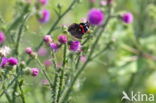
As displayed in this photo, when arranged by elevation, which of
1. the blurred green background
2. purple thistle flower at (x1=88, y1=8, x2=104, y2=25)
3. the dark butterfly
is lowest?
the dark butterfly

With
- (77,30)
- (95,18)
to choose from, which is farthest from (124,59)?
(77,30)

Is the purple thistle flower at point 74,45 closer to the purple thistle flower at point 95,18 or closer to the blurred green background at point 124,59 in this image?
the purple thistle flower at point 95,18

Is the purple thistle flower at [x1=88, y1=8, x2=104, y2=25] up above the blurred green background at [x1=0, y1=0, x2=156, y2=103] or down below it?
below

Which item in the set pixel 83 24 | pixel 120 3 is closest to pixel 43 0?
pixel 83 24

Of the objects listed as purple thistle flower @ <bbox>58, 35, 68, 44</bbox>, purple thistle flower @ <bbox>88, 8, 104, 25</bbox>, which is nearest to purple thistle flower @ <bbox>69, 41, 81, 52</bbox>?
purple thistle flower @ <bbox>58, 35, 68, 44</bbox>

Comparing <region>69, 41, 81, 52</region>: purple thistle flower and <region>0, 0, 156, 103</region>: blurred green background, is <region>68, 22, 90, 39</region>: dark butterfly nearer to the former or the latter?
<region>69, 41, 81, 52</region>: purple thistle flower

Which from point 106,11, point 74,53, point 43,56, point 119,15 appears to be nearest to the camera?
point 74,53

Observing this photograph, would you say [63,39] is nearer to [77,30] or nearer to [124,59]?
[77,30]

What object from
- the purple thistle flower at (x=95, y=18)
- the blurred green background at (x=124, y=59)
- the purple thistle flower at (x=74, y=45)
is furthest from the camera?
the blurred green background at (x=124, y=59)

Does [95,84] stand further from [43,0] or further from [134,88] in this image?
[43,0]

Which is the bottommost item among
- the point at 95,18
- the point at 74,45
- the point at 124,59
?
the point at 74,45

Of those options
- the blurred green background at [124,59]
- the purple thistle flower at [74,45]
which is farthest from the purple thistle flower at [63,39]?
the blurred green background at [124,59]
